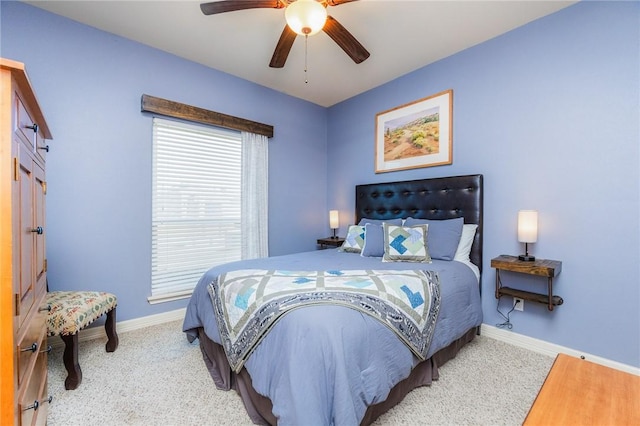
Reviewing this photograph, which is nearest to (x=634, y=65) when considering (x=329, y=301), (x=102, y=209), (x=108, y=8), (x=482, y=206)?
(x=482, y=206)

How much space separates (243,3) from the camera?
1.82 meters

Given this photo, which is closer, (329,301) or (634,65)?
(329,301)

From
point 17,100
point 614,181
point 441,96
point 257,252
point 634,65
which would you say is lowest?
point 257,252

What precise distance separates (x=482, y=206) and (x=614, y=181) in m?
0.90

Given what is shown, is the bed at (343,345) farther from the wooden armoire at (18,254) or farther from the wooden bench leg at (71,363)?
the wooden armoire at (18,254)

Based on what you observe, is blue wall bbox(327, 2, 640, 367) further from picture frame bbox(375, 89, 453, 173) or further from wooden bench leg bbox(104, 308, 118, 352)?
wooden bench leg bbox(104, 308, 118, 352)

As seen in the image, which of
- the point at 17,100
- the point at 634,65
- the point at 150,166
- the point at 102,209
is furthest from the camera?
the point at 150,166

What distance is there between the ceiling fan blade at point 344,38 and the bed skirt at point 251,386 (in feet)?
7.58

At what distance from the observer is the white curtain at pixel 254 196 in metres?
3.51

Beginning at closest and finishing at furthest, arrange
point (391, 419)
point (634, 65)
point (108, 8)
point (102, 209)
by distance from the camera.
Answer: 1. point (391, 419)
2. point (634, 65)
3. point (108, 8)
4. point (102, 209)

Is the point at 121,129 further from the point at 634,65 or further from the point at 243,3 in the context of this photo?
the point at 634,65

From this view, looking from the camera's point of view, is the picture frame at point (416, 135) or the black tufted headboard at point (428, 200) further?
the picture frame at point (416, 135)

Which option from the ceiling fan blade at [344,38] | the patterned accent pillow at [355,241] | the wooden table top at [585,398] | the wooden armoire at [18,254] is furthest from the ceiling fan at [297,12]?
the wooden table top at [585,398]

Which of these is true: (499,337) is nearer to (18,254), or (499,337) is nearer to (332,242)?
(332,242)
